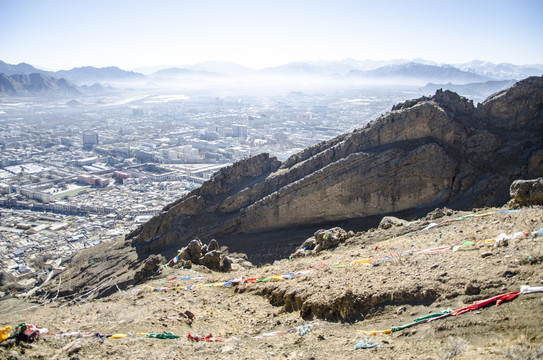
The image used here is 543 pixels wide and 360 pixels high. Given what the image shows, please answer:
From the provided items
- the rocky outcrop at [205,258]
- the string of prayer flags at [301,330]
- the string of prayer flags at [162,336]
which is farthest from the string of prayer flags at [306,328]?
the rocky outcrop at [205,258]

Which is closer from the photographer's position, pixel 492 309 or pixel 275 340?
pixel 492 309

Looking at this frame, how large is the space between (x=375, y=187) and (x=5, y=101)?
199m

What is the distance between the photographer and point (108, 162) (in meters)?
75.0

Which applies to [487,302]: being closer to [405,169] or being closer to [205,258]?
[205,258]

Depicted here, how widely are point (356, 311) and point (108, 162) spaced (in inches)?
2893

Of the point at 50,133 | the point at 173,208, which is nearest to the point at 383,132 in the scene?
the point at 173,208

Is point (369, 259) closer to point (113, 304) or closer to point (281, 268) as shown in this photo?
point (281, 268)

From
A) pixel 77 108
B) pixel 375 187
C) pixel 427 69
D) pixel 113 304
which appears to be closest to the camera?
pixel 113 304

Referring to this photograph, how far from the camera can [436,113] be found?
20391 millimetres

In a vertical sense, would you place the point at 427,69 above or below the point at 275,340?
above

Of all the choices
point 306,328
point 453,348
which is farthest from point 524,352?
point 306,328

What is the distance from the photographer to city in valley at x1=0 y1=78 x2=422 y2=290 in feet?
133

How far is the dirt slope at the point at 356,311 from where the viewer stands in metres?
6.80

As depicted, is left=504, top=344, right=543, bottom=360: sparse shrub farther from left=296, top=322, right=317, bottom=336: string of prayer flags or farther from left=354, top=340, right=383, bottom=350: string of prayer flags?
left=296, top=322, right=317, bottom=336: string of prayer flags
